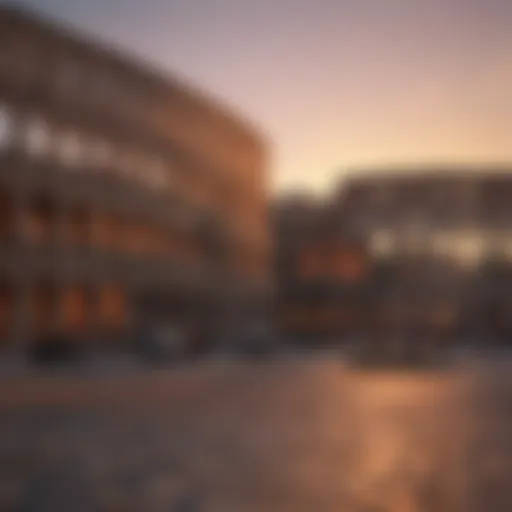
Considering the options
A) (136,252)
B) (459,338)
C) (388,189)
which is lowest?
(459,338)

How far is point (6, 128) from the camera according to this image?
45.3 meters

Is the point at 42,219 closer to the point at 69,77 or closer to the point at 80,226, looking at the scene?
the point at 80,226

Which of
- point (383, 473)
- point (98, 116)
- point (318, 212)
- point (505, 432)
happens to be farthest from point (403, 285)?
point (383, 473)

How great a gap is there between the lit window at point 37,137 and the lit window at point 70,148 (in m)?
1.00

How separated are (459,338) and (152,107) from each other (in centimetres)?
3210

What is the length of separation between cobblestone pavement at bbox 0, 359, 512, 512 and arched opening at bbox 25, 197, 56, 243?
20.6m

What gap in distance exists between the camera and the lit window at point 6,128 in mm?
45156

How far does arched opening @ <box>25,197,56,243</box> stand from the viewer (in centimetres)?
4766

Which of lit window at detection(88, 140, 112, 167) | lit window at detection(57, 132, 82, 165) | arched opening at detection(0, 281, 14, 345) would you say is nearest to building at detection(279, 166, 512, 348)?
lit window at detection(88, 140, 112, 167)

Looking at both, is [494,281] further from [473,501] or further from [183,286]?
[473,501]

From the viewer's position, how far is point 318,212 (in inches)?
3553

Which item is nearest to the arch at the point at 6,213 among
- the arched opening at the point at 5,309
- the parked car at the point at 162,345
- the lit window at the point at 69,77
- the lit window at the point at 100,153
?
the arched opening at the point at 5,309

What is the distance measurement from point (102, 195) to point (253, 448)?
128 ft

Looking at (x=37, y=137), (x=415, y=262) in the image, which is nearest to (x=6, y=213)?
(x=37, y=137)
